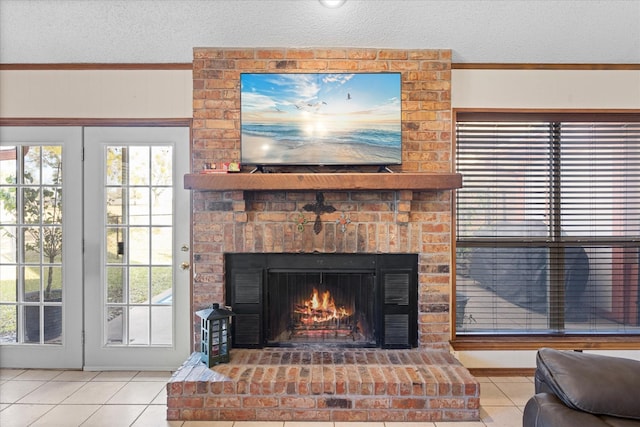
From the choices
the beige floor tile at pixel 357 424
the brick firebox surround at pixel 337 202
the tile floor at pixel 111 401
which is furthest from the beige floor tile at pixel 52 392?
the beige floor tile at pixel 357 424

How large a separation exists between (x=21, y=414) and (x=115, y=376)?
594mm

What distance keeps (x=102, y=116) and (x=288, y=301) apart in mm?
1978

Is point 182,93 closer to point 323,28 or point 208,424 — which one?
point 323,28

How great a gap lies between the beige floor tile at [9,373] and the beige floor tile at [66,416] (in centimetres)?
75

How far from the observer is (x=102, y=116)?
290cm

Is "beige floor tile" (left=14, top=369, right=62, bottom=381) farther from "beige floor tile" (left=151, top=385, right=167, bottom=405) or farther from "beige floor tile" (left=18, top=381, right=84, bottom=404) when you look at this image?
"beige floor tile" (left=151, top=385, right=167, bottom=405)

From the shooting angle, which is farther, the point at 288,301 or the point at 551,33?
the point at 288,301

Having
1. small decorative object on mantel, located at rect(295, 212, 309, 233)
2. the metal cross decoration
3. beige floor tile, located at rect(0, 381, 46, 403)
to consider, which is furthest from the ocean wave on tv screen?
beige floor tile, located at rect(0, 381, 46, 403)

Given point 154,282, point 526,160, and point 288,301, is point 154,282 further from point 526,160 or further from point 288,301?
point 526,160

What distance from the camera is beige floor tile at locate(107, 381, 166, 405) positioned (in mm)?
2471

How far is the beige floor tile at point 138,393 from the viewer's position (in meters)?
2.47

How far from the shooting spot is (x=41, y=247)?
9.82 ft

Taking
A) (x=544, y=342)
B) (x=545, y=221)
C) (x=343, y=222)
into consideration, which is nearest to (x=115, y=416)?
(x=343, y=222)

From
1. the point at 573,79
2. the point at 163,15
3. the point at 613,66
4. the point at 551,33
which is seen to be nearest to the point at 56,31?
the point at 163,15
